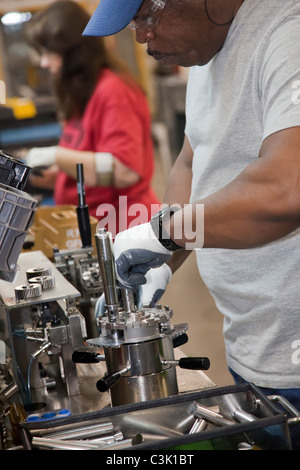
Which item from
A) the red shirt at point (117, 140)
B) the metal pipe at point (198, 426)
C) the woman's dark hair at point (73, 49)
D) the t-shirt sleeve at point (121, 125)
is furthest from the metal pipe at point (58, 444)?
the woman's dark hair at point (73, 49)

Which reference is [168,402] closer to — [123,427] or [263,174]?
[123,427]

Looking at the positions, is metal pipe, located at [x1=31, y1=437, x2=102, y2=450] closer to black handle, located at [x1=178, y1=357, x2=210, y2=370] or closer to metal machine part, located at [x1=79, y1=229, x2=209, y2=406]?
metal machine part, located at [x1=79, y1=229, x2=209, y2=406]

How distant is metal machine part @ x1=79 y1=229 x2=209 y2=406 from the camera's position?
136 cm

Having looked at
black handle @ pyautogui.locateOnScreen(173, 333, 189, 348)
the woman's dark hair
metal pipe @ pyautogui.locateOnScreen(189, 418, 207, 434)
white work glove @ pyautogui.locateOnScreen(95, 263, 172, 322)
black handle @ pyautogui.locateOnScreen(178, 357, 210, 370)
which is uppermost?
the woman's dark hair

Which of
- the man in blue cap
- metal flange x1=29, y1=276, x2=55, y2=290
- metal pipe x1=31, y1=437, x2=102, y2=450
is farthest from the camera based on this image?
metal flange x1=29, y1=276, x2=55, y2=290

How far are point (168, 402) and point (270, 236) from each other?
0.36 m

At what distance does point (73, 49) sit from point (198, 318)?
7.68 feet

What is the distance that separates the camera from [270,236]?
1.28 m

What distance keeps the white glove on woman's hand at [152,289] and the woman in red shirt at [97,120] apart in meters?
1.22

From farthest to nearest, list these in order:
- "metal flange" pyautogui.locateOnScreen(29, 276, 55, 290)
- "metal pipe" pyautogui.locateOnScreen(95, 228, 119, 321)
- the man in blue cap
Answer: "metal flange" pyautogui.locateOnScreen(29, 276, 55, 290), "metal pipe" pyautogui.locateOnScreen(95, 228, 119, 321), the man in blue cap

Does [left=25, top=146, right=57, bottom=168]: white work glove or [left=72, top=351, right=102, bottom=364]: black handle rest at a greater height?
[left=25, top=146, right=57, bottom=168]: white work glove

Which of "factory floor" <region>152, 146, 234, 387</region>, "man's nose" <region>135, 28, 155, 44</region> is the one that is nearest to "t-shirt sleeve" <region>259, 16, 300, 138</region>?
"man's nose" <region>135, 28, 155, 44</region>
